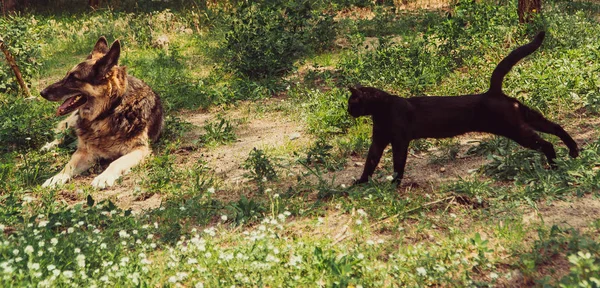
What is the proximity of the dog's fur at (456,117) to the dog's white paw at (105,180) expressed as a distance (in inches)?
105

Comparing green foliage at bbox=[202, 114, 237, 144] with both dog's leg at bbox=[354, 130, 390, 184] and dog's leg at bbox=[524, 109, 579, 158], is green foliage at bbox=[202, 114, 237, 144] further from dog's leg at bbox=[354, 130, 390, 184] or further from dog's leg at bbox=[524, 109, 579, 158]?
dog's leg at bbox=[524, 109, 579, 158]

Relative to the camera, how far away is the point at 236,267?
137 inches

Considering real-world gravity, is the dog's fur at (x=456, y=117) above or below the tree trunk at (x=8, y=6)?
above

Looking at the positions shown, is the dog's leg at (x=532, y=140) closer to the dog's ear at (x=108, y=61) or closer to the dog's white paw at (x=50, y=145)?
the dog's ear at (x=108, y=61)

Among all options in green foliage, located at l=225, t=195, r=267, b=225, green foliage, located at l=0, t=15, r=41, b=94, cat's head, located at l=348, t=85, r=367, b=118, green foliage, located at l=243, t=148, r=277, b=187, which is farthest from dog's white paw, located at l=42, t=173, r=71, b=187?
green foliage, located at l=0, t=15, r=41, b=94

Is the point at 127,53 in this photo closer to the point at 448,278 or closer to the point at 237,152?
the point at 237,152

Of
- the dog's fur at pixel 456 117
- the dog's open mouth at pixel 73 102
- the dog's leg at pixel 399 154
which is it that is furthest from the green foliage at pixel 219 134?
the dog's leg at pixel 399 154

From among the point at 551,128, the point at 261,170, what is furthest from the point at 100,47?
the point at 551,128

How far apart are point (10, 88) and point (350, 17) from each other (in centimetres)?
736

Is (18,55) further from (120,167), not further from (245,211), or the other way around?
(245,211)

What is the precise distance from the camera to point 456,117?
15.7 feet

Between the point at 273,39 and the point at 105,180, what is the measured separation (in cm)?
434

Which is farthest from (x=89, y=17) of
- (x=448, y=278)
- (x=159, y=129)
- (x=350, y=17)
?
(x=448, y=278)

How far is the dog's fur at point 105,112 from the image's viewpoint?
6312 mm
